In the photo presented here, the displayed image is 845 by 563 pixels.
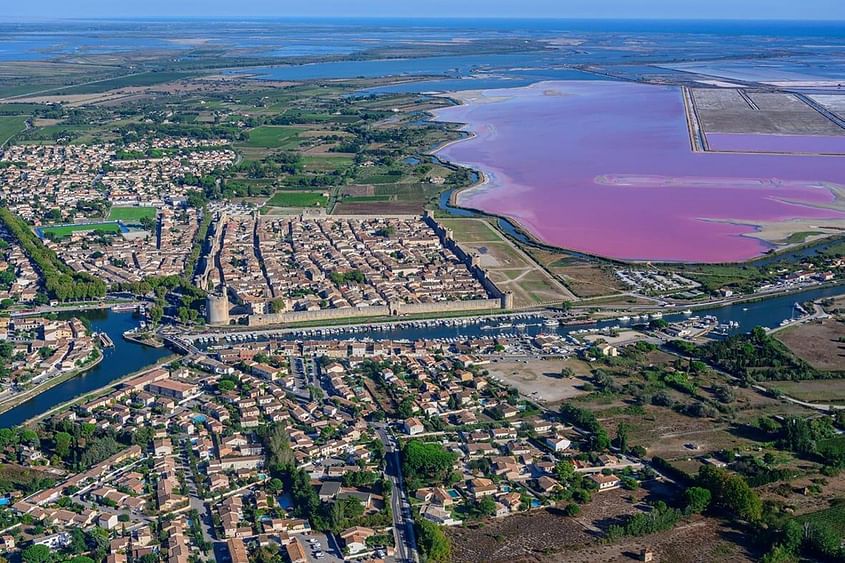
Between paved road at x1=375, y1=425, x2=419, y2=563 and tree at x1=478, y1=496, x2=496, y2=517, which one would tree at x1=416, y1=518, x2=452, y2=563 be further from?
tree at x1=478, y1=496, x2=496, y2=517

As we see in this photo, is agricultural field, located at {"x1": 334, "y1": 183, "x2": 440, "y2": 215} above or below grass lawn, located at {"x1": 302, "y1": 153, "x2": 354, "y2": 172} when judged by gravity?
below

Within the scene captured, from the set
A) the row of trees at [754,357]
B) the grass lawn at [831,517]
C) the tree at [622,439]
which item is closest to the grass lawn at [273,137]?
the row of trees at [754,357]

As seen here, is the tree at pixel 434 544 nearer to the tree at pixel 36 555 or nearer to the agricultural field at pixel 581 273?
the tree at pixel 36 555

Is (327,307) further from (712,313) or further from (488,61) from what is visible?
(488,61)

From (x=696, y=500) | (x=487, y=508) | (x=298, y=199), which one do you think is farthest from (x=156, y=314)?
(x=298, y=199)

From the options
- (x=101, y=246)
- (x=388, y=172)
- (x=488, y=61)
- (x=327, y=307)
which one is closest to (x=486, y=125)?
(x=388, y=172)

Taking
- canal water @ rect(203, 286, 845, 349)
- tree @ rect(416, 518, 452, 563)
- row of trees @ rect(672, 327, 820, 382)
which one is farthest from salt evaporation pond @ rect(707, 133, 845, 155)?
tree @ rect(416, 518, 452, 563)

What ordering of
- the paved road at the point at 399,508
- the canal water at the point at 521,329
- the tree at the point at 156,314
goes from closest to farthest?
the paved road at the point at 399,508, the canal water at the point at 521,329, the tree at the point at 156,314
